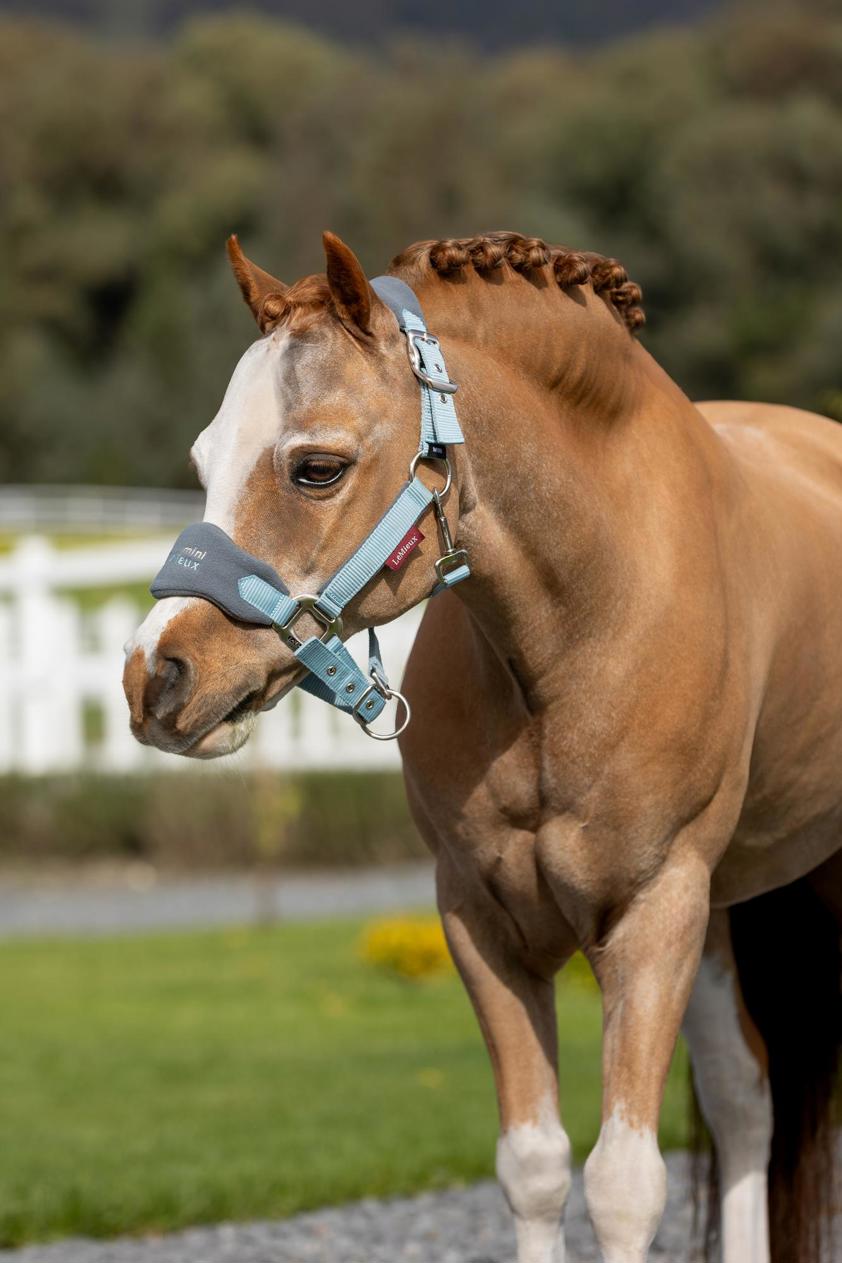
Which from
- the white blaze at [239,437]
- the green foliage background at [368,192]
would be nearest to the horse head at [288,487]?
the white blaze at [239,437]

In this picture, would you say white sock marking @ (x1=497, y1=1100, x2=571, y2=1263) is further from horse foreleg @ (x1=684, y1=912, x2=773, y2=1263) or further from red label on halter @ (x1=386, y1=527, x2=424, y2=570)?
red label on halter @ (x1=386, y1=527, x2=424, y2=570)

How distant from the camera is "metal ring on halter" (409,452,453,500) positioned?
283 centimetres

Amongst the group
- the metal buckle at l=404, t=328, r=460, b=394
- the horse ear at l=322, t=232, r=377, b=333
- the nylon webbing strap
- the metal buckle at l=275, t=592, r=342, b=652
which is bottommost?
the metal buckle at l=275, t=592, r=342, b=652

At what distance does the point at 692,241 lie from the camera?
146 ft

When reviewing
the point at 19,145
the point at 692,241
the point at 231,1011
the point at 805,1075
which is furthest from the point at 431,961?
the point at 19,145

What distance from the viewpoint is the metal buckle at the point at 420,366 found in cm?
282

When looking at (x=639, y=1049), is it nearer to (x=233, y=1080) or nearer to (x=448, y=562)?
(x=448, y=562)

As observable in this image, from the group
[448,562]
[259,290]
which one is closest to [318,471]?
[448,562]

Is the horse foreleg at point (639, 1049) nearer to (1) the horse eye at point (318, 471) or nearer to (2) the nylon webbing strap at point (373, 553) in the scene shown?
(2) the nylon webbing strap at point (373, 553)

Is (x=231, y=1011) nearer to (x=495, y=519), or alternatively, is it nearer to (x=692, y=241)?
(x=495, y=519)

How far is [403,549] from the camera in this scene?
282cm

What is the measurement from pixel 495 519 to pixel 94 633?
1224 cm

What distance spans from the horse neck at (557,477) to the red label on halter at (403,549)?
16 cm

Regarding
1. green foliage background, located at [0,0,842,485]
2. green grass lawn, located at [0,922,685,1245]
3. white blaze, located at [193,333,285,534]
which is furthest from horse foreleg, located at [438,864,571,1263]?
green foliage background, located at [0,0,842,485]
